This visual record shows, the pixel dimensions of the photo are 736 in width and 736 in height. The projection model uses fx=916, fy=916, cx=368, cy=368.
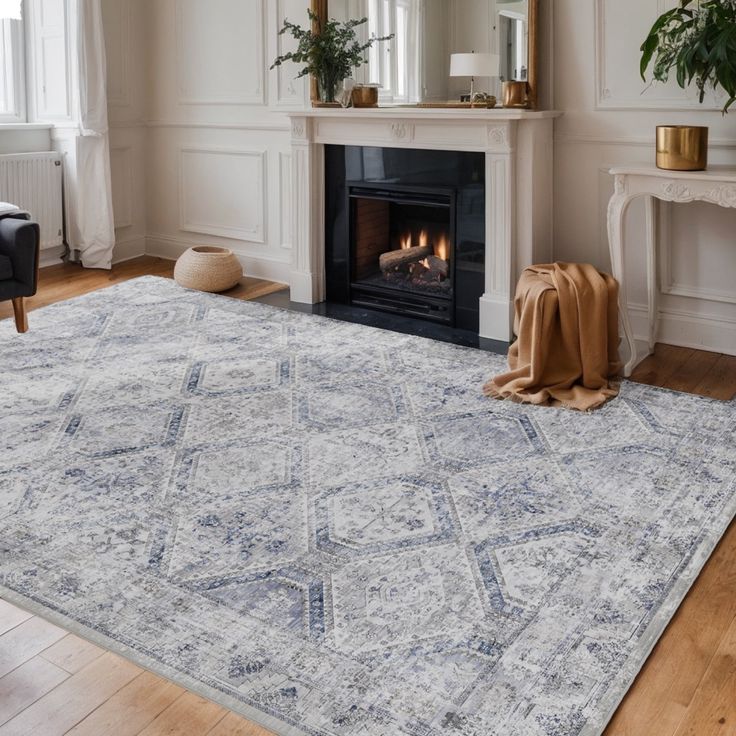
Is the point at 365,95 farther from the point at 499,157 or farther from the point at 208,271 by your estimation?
the point at 208,271

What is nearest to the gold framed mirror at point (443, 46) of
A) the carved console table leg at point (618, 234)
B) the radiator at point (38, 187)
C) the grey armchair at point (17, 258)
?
the carved console table leg at point (618, 234)

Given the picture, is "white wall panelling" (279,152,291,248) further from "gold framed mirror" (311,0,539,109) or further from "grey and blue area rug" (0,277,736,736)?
"grey and blue area rug" (0,277,736,736)

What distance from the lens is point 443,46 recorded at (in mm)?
4461

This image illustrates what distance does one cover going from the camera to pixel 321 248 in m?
5.18

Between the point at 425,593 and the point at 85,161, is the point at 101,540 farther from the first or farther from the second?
the point at 85,161

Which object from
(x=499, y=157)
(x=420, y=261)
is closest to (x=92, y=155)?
(x=420, y=261)

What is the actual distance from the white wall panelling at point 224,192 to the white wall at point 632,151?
2.04 m

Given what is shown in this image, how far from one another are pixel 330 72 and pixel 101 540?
3.09m

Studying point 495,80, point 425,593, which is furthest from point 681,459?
point 495,80

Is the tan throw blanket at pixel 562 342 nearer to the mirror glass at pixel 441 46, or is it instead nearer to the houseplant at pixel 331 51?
the mirror glass at pixel 441 46

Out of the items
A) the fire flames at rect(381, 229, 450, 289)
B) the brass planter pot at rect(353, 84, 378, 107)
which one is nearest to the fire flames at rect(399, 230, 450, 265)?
the fire flames at rect(381, 229, 450, 289)

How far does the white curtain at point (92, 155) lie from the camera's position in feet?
18.5

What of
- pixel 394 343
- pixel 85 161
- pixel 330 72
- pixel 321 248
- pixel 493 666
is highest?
pixel 330 72

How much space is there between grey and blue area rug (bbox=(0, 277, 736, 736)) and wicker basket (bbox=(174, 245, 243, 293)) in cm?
119
